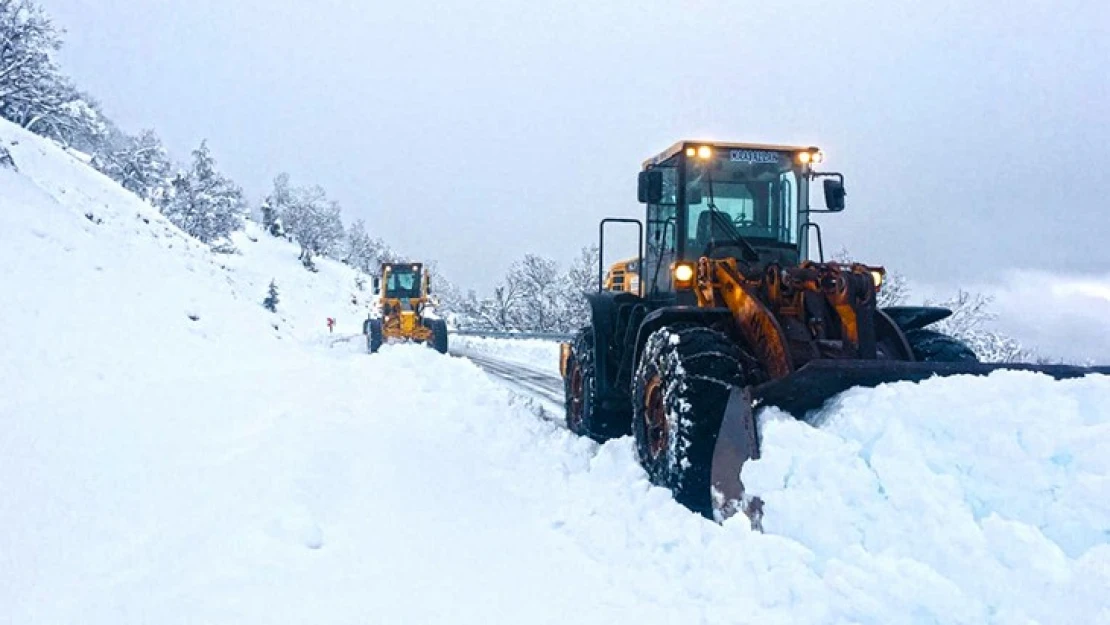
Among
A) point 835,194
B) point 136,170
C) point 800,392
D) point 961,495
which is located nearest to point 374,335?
point 835,194

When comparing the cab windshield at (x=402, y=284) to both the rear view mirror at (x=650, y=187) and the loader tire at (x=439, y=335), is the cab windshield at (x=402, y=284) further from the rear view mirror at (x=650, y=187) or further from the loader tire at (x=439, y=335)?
the rear view mirror at (x=650, y=187)

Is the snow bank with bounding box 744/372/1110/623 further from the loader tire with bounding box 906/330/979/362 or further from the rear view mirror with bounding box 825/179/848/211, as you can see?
the rear view mirror with bounding box 825/179/848/211

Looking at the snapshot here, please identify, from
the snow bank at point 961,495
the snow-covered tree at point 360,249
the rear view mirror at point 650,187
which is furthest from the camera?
the snow-covered tree at point 360,249

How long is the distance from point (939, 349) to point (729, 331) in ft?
6.19

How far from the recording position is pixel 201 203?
60.2 meters

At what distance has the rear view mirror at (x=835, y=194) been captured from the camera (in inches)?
276

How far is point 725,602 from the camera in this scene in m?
3.45

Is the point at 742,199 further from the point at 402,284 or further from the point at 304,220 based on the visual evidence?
the point at 304,220

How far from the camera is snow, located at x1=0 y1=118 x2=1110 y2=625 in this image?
297 cm

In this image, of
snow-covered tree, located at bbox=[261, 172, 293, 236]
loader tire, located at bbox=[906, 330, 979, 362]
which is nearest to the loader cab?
loader tire, located at bbox=[906, 330, 979, 362]

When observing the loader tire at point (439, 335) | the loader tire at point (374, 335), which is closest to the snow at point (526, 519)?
the loader tire at point (374, 335)

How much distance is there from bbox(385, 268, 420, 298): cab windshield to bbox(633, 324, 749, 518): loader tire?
63.7 feet

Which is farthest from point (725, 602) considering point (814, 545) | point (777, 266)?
point (777, 266)

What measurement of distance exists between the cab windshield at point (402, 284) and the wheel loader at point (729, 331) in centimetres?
1568
